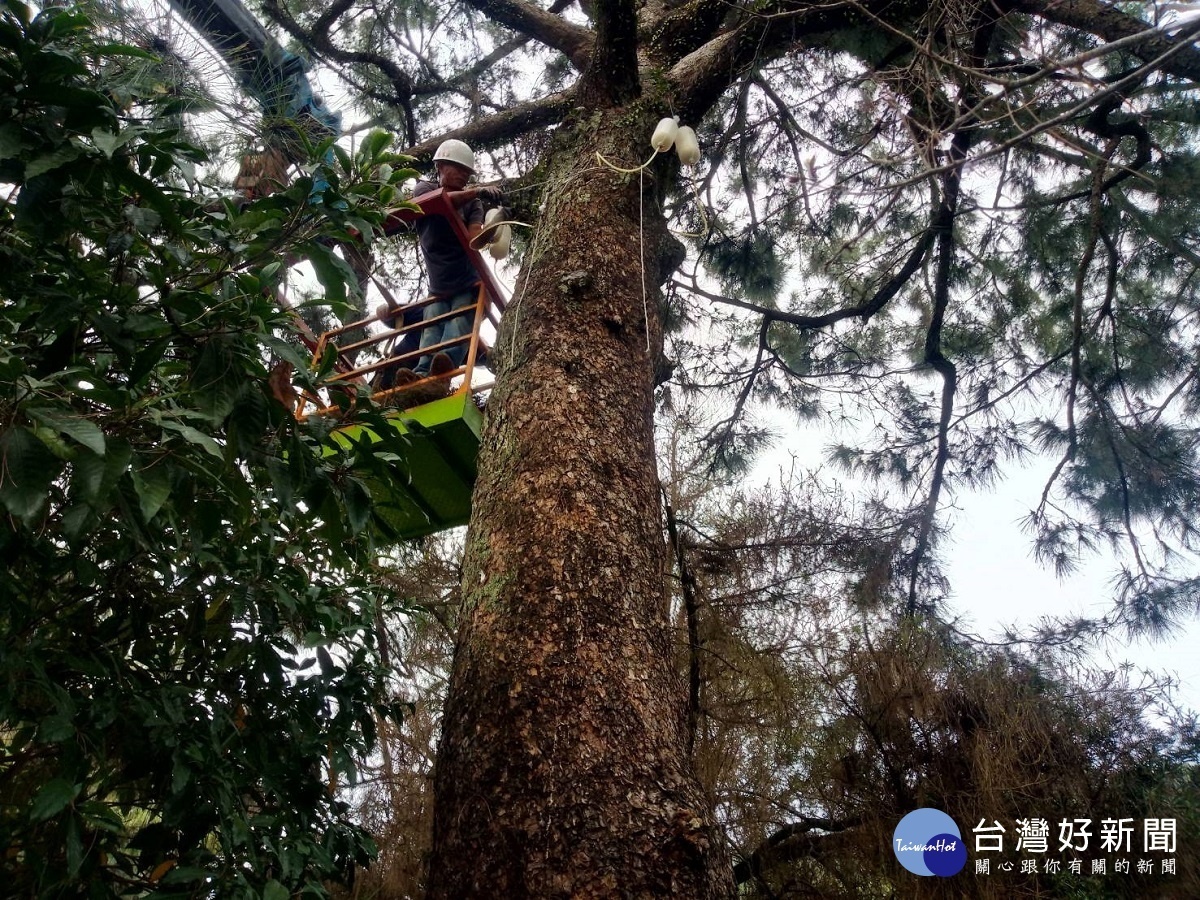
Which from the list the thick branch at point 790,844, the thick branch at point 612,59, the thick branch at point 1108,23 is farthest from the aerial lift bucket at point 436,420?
the thick branch at point 1108,23

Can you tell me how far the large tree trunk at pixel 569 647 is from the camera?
1.50 meters

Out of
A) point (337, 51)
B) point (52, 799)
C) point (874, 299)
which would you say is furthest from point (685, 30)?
point (52, 799)

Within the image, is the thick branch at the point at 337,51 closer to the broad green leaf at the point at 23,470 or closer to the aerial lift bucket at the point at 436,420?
the aerial lift bucket at the point at 436,420

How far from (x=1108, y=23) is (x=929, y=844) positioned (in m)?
3.08

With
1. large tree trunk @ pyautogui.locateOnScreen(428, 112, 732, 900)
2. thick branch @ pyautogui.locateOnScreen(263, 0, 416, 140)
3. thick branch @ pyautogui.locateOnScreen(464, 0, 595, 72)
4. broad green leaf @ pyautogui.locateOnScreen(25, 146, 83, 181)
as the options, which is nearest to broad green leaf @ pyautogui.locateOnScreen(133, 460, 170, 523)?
broad green leaf @ pyautogui.locateOnScreen(25, 146, 83, 181)

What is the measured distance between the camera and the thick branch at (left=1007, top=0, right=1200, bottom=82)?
10.9 ft

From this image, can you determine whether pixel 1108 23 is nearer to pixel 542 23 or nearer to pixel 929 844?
pixel 542 23

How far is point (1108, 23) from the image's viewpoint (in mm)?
3521

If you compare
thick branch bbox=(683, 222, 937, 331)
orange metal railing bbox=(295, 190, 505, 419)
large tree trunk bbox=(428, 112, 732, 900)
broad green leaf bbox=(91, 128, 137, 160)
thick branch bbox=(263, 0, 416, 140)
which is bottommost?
large tree trunk bbox=(428, 112, 732, 900)

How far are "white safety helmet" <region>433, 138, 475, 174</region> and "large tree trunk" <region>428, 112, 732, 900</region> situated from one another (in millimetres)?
1701

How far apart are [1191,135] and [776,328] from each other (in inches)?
94.2

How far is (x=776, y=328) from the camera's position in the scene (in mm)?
5938

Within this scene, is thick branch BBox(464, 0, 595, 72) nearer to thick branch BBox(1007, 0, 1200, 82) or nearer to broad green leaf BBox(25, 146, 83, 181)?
thick branch BBox(1007, 0, 1200, 82)

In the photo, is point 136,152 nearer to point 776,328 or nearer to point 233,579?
point 233,579
